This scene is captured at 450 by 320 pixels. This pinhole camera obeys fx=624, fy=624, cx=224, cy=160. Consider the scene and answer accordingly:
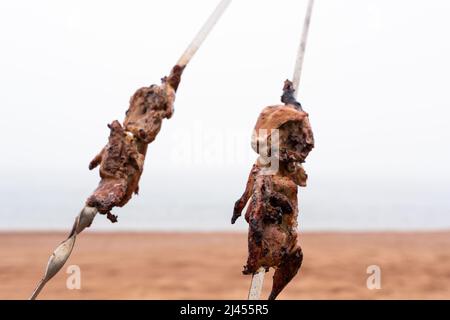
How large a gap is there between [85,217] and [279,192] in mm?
727

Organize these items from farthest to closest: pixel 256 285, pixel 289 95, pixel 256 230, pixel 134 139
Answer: pixel 134 139 < pixel 289 95 < pixel 256 230 < pixel 256 285

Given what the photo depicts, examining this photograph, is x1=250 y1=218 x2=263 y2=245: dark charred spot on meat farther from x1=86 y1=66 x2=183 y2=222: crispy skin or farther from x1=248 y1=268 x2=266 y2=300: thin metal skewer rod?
x1=86 y1=66 x2=183 y2=222: crispy skin

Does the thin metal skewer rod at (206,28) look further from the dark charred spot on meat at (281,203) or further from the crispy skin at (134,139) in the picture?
the dark charred spot on meat at (281,203)

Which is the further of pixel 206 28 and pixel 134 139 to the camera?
pixel 134 139

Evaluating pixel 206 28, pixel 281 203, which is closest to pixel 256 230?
pixel 281 203

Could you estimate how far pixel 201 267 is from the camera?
28.7 ft

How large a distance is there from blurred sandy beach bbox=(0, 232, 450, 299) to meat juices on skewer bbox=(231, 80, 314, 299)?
519cm

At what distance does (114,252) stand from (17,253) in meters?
1.45

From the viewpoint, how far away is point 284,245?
7.55 feet

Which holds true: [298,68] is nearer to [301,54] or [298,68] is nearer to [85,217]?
[301,54]

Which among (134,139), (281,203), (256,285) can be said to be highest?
(134,139)

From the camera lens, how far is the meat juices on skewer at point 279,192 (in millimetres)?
2277

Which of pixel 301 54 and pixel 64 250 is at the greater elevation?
pixel 301 54

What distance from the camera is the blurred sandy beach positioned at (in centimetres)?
757
